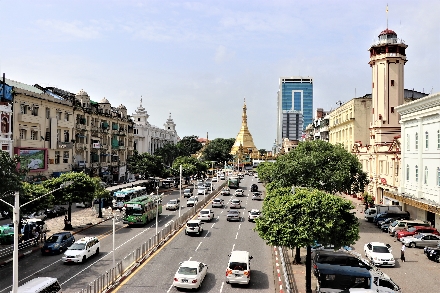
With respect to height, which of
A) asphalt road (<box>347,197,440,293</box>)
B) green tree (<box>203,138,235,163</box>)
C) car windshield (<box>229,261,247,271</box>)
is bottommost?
asphalt road (<box>347,197,440,293</box>)

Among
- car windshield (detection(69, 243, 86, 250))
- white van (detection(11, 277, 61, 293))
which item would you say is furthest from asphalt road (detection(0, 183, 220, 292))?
white van (detection(11, 277, 61, 293))

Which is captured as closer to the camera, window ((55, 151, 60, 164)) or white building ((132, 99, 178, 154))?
window ((55, 151, 60, 164))

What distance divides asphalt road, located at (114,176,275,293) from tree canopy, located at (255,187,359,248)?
9.54 ft

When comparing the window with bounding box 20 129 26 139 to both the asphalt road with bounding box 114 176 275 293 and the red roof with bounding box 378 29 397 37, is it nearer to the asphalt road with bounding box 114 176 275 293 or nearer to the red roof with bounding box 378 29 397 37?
the asphalt road with bounding box 114 176 275 293

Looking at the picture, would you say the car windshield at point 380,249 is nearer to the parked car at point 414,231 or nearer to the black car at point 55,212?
the parked car at point 414,231

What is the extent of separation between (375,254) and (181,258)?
13183 mm

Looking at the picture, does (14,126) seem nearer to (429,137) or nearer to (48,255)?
(48,255)

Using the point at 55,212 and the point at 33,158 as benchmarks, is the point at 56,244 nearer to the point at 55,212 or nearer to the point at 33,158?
the point at 55,212

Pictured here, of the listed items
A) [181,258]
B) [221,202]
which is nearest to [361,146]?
[221,202]

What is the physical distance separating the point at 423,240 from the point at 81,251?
85.6ft

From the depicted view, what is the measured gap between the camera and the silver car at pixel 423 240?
33250 millimetres

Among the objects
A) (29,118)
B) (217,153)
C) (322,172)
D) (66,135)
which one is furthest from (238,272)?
(217,153)

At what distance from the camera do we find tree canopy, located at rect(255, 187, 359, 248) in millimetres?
22078

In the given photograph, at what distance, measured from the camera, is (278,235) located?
74.6ft
